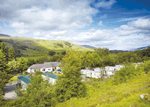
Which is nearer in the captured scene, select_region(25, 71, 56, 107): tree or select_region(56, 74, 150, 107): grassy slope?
select_region(56, 74, 150, 107): grassy slope

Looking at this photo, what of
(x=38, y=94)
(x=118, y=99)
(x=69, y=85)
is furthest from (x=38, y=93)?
(x=118, y=99)

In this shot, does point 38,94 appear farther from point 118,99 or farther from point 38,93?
point 118,99

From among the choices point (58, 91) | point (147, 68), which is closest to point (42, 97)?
point (58, 91)

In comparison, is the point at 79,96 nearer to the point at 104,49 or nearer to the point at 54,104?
the point at 54,104

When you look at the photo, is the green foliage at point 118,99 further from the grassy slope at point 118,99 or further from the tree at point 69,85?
the tree at point 69,85

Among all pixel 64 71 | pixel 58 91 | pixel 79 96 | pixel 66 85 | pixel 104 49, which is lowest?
pixel 79 96

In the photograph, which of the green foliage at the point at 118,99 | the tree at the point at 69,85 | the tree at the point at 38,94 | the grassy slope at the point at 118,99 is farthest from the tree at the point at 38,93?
the grassy slope at the point at 118,99

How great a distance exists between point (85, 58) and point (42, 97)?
52.2 meters

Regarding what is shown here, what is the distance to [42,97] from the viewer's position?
11.5 m

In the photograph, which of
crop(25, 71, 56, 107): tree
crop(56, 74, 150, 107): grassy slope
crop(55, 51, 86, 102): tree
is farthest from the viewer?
crop(55, 51, 86, 102): tree

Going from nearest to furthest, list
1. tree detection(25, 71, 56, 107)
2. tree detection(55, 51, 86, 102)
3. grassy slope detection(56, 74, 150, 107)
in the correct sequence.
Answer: grassy slope detection(56, 74, 150, 107), tree detection(25, 71, 56, 107), tree detection(55, 51, 86, 102)

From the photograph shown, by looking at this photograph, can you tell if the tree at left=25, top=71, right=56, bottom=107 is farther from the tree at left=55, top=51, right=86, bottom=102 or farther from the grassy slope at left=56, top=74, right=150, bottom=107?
the grassy slope at left=56, top=74, right=150, bottom=107

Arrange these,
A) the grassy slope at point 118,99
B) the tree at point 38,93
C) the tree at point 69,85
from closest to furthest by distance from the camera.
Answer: the grassy slope at point 118,99 → the tree at point 38,93 → the tree at point 69,85

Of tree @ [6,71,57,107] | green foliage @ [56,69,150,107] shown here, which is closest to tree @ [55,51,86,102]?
green foliage @ [56,69,150,107]
